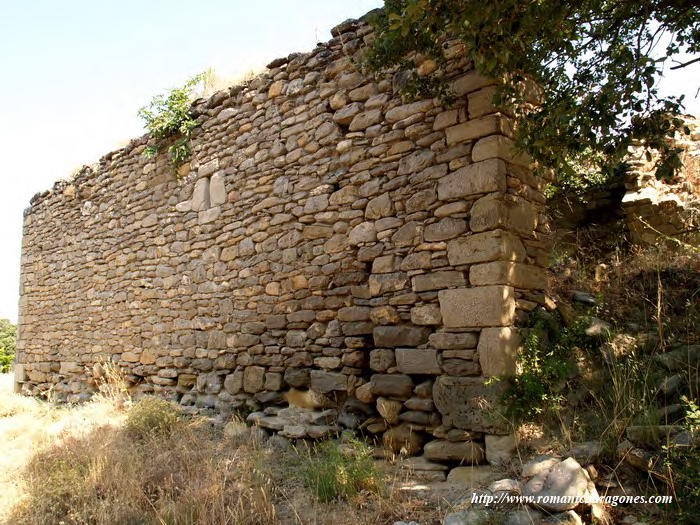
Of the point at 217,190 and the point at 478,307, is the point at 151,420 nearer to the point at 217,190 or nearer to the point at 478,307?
the point at 217,190

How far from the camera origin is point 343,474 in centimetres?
374

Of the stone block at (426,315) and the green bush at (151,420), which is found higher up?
the stone block at (426,315)

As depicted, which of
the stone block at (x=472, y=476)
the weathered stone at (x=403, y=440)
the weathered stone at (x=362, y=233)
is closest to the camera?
the stone block at (x=472, y=476)

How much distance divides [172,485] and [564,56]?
4.83 m

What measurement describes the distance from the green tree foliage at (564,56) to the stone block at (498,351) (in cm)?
138

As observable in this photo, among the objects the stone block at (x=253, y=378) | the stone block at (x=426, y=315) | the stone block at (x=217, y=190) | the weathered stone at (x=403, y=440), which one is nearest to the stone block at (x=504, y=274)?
the stone block at (x=426, y=315)

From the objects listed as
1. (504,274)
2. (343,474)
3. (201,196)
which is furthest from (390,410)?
(201,196)

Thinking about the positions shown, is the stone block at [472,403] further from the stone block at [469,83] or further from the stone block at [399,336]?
the stone block at [469,83]

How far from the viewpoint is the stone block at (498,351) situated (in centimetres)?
396

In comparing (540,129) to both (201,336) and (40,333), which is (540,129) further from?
(40,333)

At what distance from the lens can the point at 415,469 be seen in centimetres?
410

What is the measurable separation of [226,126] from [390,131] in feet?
9.27

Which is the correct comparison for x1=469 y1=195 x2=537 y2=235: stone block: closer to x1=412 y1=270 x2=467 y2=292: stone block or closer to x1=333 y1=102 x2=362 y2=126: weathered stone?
x1=412 y1=270 x2=467 y2=292: stone block

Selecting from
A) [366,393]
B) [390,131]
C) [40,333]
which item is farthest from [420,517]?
[40,333]
